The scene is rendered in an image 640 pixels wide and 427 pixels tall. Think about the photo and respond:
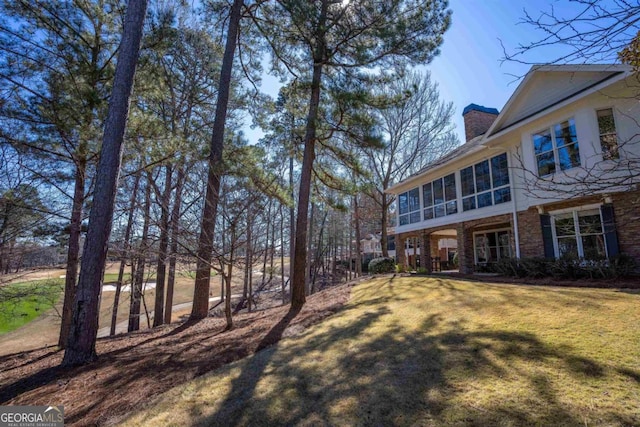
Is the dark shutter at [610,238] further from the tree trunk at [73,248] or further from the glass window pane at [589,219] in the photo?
the tree trunk at [73,248]

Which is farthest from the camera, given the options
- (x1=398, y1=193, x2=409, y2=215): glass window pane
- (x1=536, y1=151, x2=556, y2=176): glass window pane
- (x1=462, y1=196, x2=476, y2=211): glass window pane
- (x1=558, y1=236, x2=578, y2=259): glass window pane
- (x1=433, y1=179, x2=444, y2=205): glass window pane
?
(x1=398, y1=193, x2=409, y2=215): glass window pane

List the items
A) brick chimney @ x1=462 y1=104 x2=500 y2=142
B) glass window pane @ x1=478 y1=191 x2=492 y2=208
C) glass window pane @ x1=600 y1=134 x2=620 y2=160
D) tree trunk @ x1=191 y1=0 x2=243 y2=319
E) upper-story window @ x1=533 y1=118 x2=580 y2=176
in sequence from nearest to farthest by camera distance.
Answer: glass window pane @ x1=600 y1=134 x2=620 y2=160
tree trunk @ x1=191 y1=0 x2=243 y2=319
upper-story window @ x1=533 y1=118 x2=580 y2=176
glass window pane @ x1=478 y1=191 x2=492 y2=208
brick chimney @ x1=462 y1=104 x2=500 y2=142

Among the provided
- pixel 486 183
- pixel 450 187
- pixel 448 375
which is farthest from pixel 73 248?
pixel 450 187

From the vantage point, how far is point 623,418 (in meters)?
2.23

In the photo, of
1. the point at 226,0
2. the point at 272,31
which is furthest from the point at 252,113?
the point at 226,0

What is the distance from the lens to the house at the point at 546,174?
7641 mm

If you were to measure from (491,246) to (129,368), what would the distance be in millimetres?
13524

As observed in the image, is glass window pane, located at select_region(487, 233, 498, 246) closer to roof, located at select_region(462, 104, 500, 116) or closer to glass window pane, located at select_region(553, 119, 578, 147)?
glass window pane, located at select_region(553, 119, 578, 147)

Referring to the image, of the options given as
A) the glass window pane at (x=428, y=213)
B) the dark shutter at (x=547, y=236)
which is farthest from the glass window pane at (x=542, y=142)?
the glass window pane at (x=428, y=213)

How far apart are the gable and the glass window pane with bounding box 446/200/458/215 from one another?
328 centimetres

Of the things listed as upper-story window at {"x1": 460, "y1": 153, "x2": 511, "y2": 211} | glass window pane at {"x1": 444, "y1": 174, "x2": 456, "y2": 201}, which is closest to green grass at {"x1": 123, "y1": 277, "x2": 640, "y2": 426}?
upper-story window at {"x1": 460, "y1": 153, "x2": 511, "y2": 211}

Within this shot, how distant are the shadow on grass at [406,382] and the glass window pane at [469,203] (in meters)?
9.11

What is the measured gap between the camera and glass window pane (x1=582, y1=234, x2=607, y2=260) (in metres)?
8.12

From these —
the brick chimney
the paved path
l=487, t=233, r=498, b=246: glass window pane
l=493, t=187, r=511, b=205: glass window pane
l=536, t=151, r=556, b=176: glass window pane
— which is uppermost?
the brick chimney
